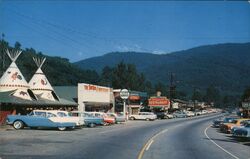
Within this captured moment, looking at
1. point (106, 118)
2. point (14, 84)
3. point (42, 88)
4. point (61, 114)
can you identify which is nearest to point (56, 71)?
point (42, 88)

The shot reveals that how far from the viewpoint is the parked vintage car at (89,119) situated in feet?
129

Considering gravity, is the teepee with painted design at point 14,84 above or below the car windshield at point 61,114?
above

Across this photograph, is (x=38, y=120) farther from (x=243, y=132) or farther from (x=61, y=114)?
(x=243, y=132)

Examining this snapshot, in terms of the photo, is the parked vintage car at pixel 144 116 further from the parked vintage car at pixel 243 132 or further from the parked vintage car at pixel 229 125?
the parked vintage car at pixel 243 132

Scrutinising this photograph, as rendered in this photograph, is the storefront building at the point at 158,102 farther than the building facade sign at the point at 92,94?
Yes

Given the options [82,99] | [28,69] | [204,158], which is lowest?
[204,158]

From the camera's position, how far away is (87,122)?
1580 inches

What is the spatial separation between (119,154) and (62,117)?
17128 mm

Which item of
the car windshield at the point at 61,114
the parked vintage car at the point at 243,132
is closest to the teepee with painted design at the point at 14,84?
the car windshield at the point at 61,114

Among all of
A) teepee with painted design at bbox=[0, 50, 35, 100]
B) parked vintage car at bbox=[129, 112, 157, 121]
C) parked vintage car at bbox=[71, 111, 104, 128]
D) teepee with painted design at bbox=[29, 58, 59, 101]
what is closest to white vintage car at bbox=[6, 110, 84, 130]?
parked vintage car at bbox=[71, 111, 104, 128]

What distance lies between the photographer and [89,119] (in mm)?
40312

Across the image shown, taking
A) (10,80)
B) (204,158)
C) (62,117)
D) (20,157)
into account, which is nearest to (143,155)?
(204,158)

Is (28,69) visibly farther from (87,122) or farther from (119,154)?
(119,154)

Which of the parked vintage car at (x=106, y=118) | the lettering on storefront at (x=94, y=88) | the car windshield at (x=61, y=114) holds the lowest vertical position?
the parked vintage car at (x=106, y=118)
